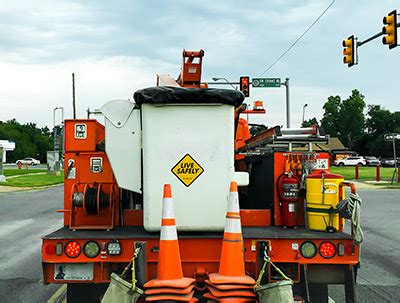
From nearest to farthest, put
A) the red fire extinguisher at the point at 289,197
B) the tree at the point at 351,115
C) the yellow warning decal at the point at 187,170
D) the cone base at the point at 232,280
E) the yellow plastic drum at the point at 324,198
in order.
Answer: the cone base at the point at 232,280
the yellow warning decal at the point at 187,170
the yellow plastic drum at the point at 324,198
the red fire extinguisher at the point at 289,197
the tree at the point at 351,115

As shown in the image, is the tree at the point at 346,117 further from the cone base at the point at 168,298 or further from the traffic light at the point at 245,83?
the cone base at the point at 168,298

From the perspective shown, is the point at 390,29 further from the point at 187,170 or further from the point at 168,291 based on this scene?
the point at 168,291

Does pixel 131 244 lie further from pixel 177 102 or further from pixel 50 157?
pixel 50 157

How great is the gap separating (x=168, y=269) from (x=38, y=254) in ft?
18.3

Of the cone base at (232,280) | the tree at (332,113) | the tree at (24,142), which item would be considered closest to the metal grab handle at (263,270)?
the cone base at (232,280)

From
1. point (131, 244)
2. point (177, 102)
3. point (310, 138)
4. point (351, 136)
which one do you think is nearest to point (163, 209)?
point (131, 244)

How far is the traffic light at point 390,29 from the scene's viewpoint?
658 inches

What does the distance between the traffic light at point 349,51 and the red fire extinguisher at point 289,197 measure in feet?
51.7

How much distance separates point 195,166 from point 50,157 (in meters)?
40.6

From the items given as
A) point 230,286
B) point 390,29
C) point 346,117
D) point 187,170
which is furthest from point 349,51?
point 346,117

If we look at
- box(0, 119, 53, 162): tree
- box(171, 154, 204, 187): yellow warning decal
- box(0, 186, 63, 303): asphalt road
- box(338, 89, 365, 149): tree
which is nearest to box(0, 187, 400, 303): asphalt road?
box(0, 186, 63, 303): asphalt road

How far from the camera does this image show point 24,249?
→ 9.35m

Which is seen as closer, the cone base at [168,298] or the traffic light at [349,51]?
the cone base at [168,298]

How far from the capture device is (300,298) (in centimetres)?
427
